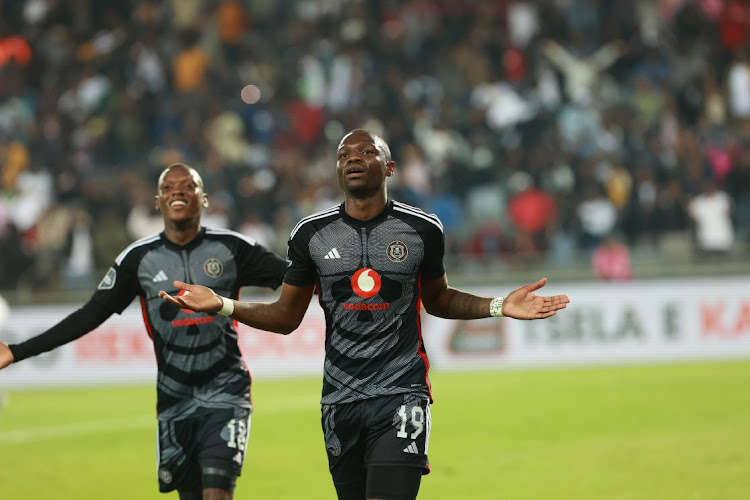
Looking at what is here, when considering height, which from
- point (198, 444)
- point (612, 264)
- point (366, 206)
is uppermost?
point (612, 264)

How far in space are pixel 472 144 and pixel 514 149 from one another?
2.56ft

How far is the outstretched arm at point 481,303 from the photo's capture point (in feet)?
18.9

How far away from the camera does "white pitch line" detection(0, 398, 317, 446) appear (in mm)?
14211

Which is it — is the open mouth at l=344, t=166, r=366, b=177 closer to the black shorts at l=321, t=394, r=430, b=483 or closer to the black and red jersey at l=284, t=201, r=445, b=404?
the black and red jersey at l=284, t=201, r=445, b=404

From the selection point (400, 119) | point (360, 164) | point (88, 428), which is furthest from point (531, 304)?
point (400, 119)

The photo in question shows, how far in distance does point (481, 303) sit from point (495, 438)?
7020mm

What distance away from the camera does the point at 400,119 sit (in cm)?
2127

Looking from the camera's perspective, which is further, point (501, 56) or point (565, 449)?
point (501, 56)

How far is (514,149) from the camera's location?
20516 mm

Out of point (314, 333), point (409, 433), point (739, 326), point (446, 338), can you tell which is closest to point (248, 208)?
point (314, 333)

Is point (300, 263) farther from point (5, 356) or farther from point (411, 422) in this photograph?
point (5, 356)

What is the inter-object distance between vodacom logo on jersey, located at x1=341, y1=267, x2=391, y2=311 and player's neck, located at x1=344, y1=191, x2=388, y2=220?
0.99 feet

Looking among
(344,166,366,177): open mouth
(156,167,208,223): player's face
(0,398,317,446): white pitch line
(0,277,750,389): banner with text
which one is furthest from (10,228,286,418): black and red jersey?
(0,277,750,389): banner with text

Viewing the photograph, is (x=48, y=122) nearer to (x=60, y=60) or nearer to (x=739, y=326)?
(x=60, y=60)
